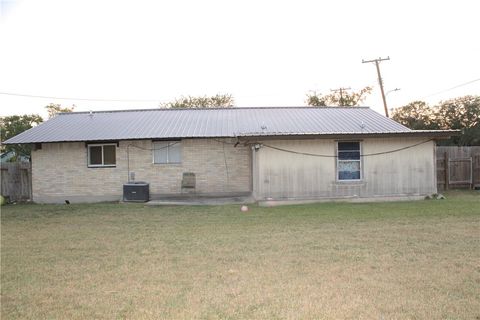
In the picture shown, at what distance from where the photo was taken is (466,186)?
20.4 m

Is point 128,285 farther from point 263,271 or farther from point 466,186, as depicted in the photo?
point 466,186

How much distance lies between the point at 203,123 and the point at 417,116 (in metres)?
26.9

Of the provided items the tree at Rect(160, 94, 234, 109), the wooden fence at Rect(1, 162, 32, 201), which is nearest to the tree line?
the tree at Rect(160, 94, 234, 109)

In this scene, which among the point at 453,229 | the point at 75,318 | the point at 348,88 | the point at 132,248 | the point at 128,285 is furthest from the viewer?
the point at 348,88

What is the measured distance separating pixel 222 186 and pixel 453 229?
9872 mm

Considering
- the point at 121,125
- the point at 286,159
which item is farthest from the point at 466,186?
the point at 121,125

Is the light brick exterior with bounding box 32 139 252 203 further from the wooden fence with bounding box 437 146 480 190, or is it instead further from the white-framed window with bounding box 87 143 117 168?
the wooden fence with bounding box 437 146 480 190

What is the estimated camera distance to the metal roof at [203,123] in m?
17.8

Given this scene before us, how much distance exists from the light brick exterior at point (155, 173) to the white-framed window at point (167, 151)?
19cm

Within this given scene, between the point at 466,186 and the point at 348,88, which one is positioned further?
the point at 348,88

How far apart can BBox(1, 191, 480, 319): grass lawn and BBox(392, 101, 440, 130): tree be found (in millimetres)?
27886

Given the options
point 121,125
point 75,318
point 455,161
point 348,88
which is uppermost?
point 348,88

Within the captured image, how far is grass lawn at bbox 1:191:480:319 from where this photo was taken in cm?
496

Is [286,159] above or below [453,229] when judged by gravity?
above
